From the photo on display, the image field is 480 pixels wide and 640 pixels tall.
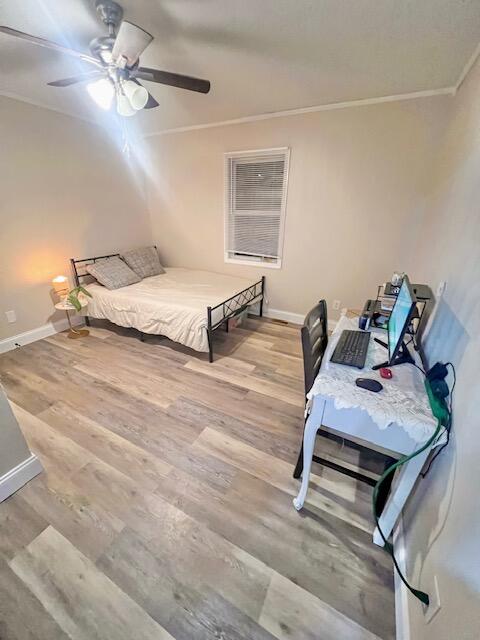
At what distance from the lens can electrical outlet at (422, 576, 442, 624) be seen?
77 cm

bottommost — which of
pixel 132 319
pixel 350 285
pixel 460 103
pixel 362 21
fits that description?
pixel 132 319

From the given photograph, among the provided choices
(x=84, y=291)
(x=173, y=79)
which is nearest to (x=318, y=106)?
(x=173, y=79)

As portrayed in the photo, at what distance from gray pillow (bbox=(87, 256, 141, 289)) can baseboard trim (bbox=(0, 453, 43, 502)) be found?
2.09 metres

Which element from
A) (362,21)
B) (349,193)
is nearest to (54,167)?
(362,21)

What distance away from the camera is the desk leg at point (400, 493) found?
1.02 metres

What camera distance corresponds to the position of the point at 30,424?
1.86 meters

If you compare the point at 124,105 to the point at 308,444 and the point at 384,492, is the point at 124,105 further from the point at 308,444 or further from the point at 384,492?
the point at 384,492

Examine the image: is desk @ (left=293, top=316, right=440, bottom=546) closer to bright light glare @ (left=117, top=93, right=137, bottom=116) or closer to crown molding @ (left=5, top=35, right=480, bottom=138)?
bright light glare @ (left=117, top=93, right=137, bottom=116)

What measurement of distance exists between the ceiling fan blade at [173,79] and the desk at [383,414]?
1915 mm

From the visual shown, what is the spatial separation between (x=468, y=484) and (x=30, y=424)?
253cm

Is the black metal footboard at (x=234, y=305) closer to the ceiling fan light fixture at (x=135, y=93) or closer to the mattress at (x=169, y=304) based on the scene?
the mattress at (x=169, y=304)

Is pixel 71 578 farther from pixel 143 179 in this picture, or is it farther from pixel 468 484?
pixel 143 179


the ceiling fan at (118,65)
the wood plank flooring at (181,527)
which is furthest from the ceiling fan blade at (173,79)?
the wood plank flooring at (181,527)

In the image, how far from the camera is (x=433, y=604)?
79 cm
